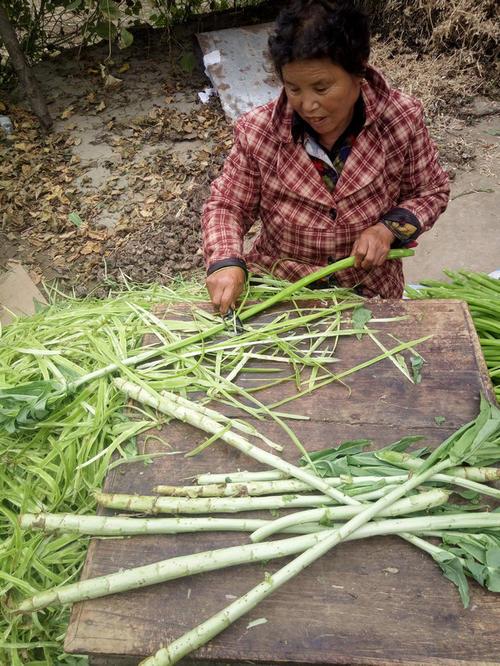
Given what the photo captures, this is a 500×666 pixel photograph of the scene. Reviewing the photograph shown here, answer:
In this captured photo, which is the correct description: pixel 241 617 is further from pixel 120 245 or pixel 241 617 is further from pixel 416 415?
pixel 120 245

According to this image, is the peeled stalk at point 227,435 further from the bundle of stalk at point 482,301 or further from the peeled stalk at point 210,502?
the bundle of stalk at point 482,301

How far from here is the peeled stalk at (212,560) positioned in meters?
1.16

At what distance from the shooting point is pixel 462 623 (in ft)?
3.67

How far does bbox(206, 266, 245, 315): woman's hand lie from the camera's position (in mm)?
1776

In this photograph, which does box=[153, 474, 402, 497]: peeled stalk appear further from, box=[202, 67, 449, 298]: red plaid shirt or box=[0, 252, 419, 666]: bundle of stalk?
box=[202, 67, 449, 298]: red plaid shirt

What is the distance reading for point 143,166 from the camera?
441cm

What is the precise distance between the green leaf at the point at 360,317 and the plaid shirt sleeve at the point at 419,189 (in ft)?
1.31

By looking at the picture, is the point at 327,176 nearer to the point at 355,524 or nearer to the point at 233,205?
the point at 233,205

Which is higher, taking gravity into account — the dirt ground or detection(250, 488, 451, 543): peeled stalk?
detection(250, 488, 451, 543): peeled stalk

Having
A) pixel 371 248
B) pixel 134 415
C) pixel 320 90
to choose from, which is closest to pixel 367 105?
pixel 320 90

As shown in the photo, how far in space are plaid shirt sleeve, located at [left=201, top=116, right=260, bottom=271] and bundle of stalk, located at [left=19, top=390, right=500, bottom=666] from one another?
0.81m

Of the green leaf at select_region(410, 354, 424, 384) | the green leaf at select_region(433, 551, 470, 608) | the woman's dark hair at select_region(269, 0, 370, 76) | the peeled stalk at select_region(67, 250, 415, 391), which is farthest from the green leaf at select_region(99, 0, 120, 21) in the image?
the green leaf at select_region(433, 551, 470, 608)

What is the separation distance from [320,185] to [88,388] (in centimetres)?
107

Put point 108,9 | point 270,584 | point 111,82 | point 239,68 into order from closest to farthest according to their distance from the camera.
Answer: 1. point 270,584
2. point 108,9
3. point 239,68
4. point 111,82
